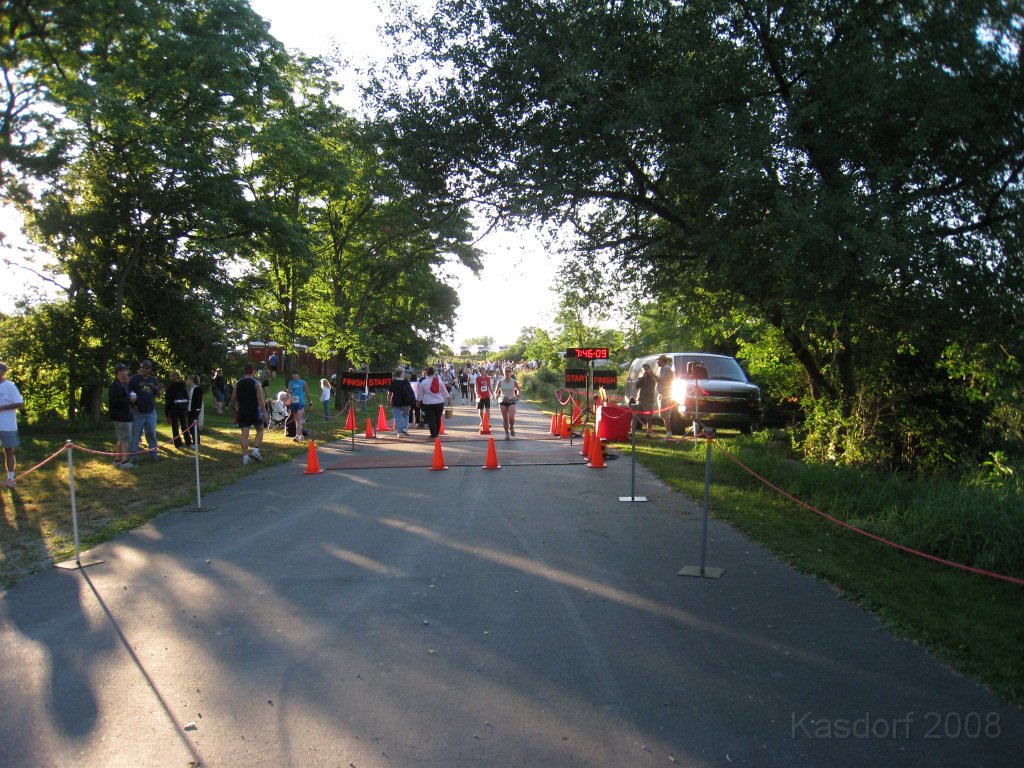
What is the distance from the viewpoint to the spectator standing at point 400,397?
17.9 meters

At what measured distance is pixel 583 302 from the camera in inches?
538

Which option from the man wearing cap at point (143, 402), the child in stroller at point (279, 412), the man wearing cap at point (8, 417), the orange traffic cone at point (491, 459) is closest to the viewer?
the man wearing cap at point (8, 417)

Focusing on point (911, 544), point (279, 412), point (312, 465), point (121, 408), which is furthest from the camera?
point (279, 412)

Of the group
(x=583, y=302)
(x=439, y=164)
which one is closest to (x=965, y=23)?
(x=439, y=164)

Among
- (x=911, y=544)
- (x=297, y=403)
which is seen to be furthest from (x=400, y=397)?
(x=911, y=544)

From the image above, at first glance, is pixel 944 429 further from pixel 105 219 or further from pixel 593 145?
pixel 105 219

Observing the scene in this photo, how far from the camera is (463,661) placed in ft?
14.5

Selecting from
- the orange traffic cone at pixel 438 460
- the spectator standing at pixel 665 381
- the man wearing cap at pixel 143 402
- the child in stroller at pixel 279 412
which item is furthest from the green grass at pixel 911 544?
the child in stroller at pixel 279 412

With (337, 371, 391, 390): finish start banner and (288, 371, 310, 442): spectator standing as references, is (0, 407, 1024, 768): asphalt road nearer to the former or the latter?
(337, 371, 391, 390): finish start banner

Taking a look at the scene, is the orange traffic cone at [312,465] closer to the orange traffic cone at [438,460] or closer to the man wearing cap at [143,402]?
the orange traffic cone at [438,460]

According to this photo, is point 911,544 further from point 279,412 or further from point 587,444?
point 279,412

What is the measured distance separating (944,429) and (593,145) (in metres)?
6.79
